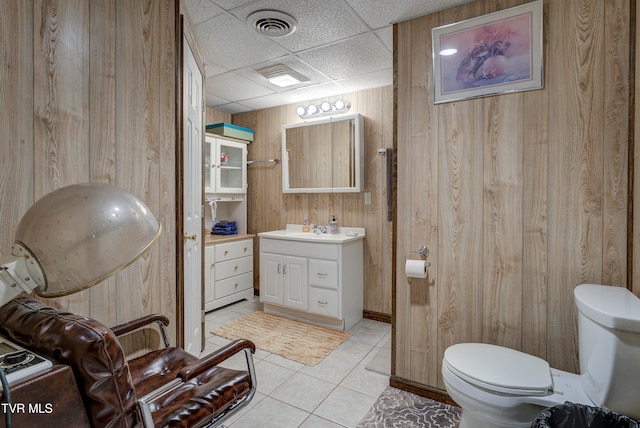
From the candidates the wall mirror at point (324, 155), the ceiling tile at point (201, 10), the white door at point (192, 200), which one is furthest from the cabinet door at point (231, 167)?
the ceiling tile at point (201, 10)

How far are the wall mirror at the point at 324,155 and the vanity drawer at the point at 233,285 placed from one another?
1.13 metres

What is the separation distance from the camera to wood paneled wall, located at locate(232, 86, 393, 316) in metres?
3.37

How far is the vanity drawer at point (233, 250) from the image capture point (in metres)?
3.62

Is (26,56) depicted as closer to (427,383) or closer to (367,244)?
(427,383)

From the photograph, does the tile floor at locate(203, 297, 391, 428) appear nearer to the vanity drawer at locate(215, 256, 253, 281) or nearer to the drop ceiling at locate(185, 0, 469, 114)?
the vanity drawer at locate(215, 256, 253, 281)

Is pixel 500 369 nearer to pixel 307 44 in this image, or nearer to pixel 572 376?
pixel 572 376

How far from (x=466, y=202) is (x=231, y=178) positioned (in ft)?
9.51

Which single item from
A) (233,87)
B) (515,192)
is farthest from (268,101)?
(515,192)

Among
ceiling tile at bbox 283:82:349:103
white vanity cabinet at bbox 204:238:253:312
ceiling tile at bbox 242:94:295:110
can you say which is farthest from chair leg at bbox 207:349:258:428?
ceiling tile at bbox 242:94:295:110

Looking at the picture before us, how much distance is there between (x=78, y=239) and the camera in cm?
73

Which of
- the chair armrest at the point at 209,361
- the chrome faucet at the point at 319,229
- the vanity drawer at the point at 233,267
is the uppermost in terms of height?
the chrome faucet at the point at 319,229

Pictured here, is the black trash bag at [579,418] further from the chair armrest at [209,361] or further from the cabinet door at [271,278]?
the cabinet door at [271,278]

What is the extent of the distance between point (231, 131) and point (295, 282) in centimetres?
191

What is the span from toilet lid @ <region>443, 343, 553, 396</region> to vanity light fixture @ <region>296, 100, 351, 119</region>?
2.57 metres
